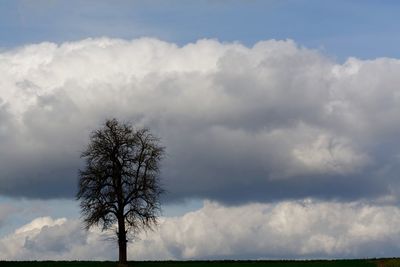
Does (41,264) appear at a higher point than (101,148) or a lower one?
lower

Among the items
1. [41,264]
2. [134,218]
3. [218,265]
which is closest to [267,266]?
[218,265]

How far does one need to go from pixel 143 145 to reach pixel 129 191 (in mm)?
4164

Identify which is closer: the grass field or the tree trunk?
the grass field

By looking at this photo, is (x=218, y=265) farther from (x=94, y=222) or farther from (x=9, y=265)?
(x=9, y=265)

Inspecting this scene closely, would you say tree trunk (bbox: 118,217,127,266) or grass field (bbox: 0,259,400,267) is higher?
tree trunk (bbox: 118,217,127,266)

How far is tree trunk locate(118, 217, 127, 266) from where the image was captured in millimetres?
98812

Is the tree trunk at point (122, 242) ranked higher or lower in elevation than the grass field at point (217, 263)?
higher

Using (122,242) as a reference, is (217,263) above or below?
below

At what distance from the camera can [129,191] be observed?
99125mm

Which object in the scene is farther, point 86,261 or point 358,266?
point 86,261

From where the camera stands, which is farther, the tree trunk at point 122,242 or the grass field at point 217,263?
the tree trunk at point 122,242

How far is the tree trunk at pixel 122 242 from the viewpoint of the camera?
324ft

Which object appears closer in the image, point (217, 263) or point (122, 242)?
point (122, 242)

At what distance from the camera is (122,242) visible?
9894cm
